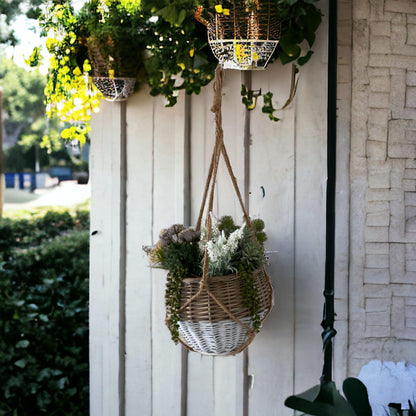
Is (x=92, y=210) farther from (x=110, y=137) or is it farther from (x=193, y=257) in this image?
(x=193, y=257)

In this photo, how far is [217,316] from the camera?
2.14 meters

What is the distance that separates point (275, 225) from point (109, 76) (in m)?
0.92

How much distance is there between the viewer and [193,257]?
7.27 feet

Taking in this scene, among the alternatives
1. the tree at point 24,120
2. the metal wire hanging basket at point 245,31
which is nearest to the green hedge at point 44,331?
the metal wire hanging basket at point 245,31

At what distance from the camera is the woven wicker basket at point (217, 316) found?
2.14m

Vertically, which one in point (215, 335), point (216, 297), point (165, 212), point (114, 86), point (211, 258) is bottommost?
point (215, 335)

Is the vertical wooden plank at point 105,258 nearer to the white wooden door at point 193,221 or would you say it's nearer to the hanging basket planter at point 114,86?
the white wooden door at point 193,221

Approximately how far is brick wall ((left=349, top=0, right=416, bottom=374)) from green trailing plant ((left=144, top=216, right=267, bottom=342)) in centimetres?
44

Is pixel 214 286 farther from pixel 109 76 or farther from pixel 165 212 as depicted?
pixel 109 76

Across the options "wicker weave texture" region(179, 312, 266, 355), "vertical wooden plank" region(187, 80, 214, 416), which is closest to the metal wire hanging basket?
"vertical wooden plank" region(187, 80, 214, 416)

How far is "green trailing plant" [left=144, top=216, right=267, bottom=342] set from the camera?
7.10 feet

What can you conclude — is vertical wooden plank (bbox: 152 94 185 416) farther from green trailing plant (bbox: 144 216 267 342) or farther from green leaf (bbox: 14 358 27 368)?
green leaf (bbox: 14 358 27 368)

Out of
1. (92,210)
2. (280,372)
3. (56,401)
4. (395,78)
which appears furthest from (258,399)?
(56,401)

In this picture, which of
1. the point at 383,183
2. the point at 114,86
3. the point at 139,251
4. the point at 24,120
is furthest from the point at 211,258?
the point at 24,120
